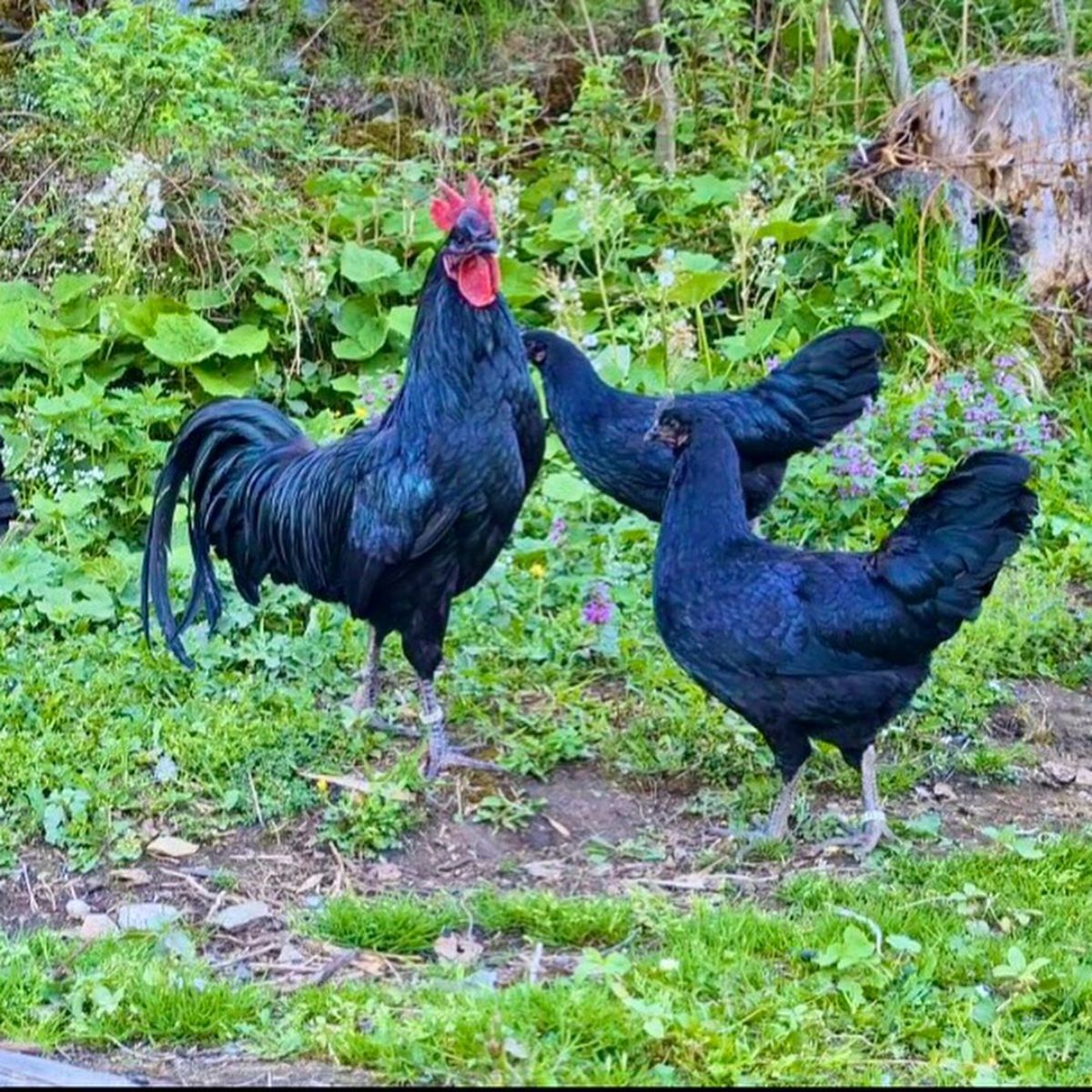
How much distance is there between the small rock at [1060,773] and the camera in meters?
5.78

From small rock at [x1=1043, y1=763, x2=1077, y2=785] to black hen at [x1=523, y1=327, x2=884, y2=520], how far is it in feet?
5.48

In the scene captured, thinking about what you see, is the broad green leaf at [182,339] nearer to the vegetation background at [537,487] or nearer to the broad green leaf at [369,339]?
the vegetation background at [537,487]

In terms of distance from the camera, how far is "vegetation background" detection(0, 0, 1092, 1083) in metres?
3.94

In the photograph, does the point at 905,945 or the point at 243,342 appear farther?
the point at 243,342

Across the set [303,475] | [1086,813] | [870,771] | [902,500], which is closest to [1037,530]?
[902,500]

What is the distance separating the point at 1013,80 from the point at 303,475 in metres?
5.96

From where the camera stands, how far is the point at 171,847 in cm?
502

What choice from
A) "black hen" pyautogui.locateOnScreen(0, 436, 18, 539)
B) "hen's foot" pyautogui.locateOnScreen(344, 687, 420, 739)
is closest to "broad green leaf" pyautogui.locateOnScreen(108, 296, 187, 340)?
"black hen" pyautogui.locateOnScreen(0, 436, 18, 539)

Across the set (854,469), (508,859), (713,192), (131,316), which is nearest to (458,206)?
(508,859)

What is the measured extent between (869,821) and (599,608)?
1.66 m

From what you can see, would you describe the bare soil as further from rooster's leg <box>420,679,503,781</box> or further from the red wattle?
the red wattle

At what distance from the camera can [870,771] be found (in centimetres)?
519

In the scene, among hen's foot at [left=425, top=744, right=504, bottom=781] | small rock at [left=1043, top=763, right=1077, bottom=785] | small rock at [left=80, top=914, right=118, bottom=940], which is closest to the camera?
small rock at [left=80, top=914, right=118, bottom=940]

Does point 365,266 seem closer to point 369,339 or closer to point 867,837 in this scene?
point 369,339
